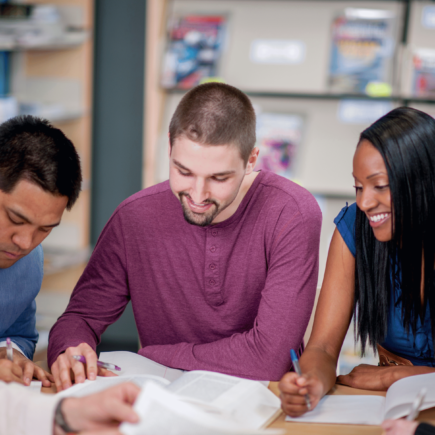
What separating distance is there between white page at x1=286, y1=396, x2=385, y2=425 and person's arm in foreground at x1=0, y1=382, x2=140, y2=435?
357mm

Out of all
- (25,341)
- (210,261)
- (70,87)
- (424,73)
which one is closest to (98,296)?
(25,341)

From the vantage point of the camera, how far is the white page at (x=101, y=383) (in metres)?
1.10

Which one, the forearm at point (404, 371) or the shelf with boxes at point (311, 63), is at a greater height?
the shelf with boxes at point (311, 63)

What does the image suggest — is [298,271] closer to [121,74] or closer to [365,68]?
[365,68]

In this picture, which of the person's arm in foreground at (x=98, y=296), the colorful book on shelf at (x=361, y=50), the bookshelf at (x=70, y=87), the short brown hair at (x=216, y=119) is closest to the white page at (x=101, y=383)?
the person's arm in foreground at (x=98, y=296)

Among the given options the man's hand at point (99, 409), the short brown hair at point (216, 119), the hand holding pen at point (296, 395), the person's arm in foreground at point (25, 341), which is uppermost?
the short brown hair at point (216, 119)

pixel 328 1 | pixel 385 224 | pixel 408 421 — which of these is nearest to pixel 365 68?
pixel 328 1

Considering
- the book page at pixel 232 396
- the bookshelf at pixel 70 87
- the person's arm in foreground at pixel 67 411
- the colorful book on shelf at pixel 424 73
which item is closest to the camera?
the person's arm in foreground at pixel 67 411

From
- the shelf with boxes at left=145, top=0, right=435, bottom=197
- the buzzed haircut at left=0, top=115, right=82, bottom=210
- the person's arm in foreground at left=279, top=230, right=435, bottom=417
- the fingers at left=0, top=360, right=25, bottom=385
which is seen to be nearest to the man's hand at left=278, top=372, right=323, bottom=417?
the person's arm in foreground at left=279, top=230, right=435, bottom=417

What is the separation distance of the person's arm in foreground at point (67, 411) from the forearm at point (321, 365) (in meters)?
0.44

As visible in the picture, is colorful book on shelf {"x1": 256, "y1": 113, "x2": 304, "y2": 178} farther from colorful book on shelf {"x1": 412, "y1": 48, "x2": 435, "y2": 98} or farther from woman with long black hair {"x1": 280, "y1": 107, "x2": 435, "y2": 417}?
woman with long black hair {"x1": 280, "y1": 107, "x2": 435, "y2": 417}

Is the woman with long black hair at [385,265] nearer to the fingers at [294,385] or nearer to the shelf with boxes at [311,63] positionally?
the fingers at [294,385]

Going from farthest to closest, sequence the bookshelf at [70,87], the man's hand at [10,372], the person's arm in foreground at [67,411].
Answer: the bookshelf at [70,87], the man's hand at [10,372], the person's arm in foreground at [67,411]

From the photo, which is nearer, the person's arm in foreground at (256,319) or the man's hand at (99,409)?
the man's hand at (99,409)
